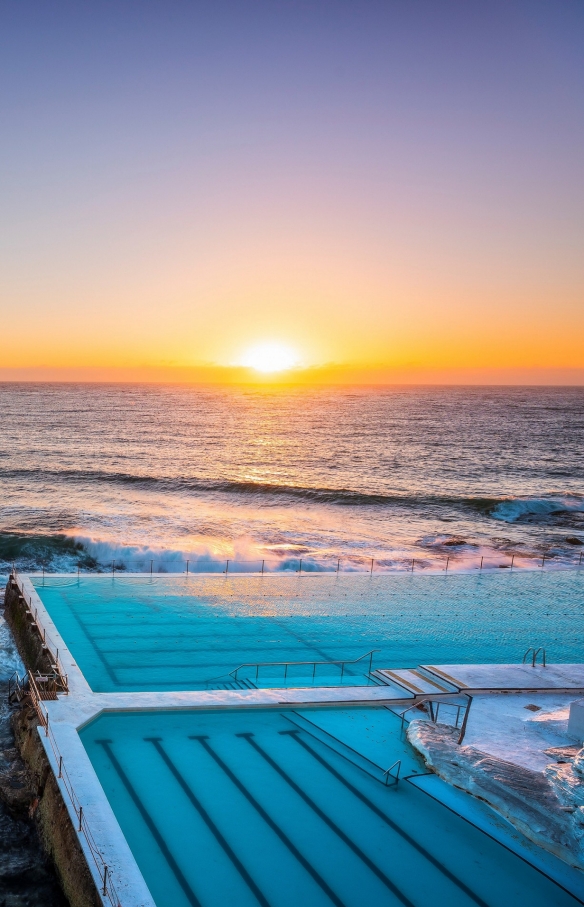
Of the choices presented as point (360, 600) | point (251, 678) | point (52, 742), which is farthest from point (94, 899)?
point (360, 600)

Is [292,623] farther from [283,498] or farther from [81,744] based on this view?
[283,498]

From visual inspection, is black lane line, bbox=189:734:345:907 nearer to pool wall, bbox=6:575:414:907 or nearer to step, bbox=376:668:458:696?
pool wall, bbox=6:575:414:907

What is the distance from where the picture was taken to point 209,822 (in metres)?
9.34

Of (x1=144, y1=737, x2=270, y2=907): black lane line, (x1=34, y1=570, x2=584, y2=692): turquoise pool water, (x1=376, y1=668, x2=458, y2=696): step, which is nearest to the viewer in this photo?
(x1=144, y1=737, x2=270, y2=907): black lane line

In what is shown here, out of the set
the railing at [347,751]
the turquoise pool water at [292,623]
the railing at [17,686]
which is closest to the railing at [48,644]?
the turquoise pool water at [292,623]

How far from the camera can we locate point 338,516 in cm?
4009

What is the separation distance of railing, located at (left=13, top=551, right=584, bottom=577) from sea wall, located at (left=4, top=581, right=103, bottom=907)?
12.1 m

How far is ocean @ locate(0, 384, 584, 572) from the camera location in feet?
98.7

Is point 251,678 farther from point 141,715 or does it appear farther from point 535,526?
point 535,526

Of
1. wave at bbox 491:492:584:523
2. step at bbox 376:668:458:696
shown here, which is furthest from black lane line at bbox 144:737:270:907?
wave at bbox 491:492:584:523

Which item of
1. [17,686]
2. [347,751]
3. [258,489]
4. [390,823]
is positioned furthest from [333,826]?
[258,489]

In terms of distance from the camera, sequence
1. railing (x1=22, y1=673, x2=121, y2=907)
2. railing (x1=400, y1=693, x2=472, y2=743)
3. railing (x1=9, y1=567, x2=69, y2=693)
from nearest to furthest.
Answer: railing (x1=22, y1=673, x2=121, y2=907) < railing (x1=400, y1=693, x2=472, y2=743) < railing (x1=9, y1=567, x2=69, y2=693)

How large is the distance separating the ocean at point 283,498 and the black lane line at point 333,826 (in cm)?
1460

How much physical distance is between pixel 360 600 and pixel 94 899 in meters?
13.1
